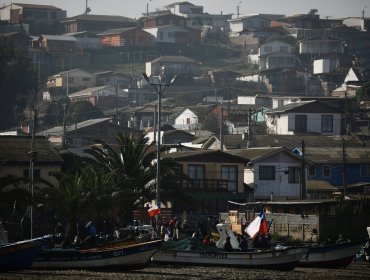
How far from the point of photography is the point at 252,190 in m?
78.0

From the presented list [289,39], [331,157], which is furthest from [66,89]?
[331,157]

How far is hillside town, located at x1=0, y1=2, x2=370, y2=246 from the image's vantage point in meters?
61.1

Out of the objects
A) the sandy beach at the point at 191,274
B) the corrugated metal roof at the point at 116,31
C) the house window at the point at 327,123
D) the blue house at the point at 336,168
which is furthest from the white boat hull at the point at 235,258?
the corrugated metal roof at the point at 116,31

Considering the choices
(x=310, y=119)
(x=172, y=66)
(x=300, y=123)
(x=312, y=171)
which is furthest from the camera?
(x=172, y=66)

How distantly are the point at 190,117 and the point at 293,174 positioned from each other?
41135 millimetres

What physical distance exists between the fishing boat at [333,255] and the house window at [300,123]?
5895cm

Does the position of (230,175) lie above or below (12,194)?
below

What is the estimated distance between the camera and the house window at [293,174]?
79812 mm

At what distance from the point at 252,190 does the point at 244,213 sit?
13.2 metres

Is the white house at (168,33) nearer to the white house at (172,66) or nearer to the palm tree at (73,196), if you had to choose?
the white house at (172,66)

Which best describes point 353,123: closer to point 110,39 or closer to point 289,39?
point 289,39

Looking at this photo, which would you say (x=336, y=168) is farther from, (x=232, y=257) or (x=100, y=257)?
(x=100, y=257)

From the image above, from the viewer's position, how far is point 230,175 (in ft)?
246

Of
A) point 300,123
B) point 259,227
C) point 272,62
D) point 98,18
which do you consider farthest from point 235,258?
point 98,18
